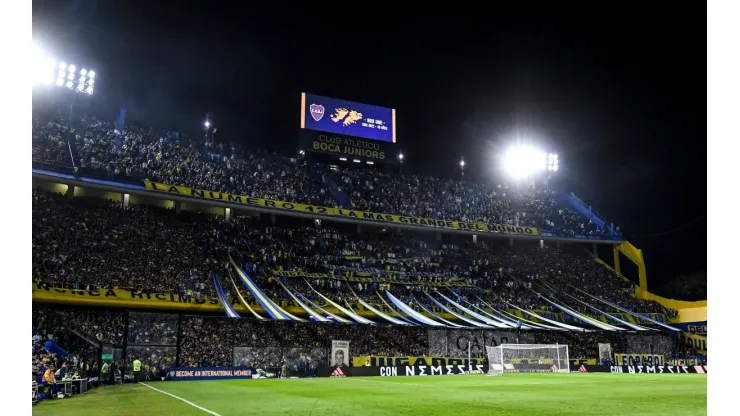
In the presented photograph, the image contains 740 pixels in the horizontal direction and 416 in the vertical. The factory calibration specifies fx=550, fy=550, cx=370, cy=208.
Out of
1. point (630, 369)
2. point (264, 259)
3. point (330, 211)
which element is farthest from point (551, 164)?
point (264, 259)

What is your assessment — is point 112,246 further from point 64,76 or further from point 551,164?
point 551,164

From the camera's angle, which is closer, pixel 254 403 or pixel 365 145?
pixel 254 403

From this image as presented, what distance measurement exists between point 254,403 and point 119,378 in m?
18.7

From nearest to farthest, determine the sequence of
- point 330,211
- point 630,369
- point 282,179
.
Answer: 1. point 630,369
2. point 330,211
3. point 282,179

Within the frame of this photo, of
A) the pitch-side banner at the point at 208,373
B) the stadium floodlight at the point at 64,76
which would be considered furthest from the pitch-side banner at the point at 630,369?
the stadium floodlight at the point at 64,76

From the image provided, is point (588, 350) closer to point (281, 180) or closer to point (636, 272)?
point (636, 272)

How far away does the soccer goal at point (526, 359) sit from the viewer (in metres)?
38.6

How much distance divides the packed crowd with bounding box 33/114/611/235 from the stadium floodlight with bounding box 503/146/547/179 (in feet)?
8.58

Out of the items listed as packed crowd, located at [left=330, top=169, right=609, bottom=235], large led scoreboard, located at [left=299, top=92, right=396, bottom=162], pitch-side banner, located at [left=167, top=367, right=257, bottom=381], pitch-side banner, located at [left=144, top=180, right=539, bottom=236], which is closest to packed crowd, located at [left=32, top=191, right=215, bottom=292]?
pitch-side banner, located at [left=144, top=180, right=539, bottom=236]

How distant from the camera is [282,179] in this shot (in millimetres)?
51188

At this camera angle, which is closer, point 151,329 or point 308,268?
point 151,329

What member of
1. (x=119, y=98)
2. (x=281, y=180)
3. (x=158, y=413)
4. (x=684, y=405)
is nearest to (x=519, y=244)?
(x=281, y=180)

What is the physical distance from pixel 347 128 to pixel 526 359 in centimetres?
2659
